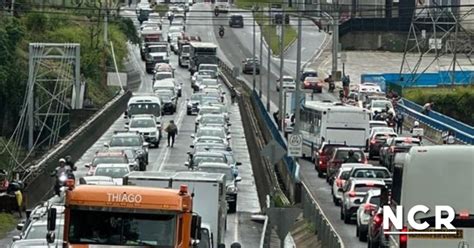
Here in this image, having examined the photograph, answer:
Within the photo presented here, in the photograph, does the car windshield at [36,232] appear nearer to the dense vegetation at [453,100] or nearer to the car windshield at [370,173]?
the car windshield at [370,173]

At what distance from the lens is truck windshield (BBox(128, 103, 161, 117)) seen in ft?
243

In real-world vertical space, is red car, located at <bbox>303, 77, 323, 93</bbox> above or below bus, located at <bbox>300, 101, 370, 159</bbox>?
below

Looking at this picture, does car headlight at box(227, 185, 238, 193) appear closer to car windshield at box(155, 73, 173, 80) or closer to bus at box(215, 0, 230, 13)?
car windshield at box(155, 73, 173, 80)

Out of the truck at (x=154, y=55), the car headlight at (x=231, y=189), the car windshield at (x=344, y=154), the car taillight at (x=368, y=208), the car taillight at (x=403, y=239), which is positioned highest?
the car taillight at (x=403, y=239)

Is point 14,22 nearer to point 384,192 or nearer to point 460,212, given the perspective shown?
point 384,192

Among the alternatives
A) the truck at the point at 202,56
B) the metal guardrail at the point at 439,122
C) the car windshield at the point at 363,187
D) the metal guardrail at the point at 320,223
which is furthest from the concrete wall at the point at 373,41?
the car windshield at the point at 363,187

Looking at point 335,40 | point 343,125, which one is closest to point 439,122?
point 343,125

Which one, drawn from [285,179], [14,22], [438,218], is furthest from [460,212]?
[14,22]

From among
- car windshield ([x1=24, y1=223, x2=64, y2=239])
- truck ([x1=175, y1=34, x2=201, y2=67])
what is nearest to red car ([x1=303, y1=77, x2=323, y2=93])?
truck ([x1=175, y1=34, x2=201, y2=67])

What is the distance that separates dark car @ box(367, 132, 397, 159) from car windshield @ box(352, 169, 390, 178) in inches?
725

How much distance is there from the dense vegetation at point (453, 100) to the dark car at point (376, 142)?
121 feet

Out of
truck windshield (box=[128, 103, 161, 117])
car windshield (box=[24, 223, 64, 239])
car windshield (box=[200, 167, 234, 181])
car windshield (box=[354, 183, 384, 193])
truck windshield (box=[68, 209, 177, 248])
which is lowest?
truck windshield (box=[128, 103, 161, 117])

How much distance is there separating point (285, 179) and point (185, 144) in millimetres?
20292

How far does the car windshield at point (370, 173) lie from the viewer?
42.6m
